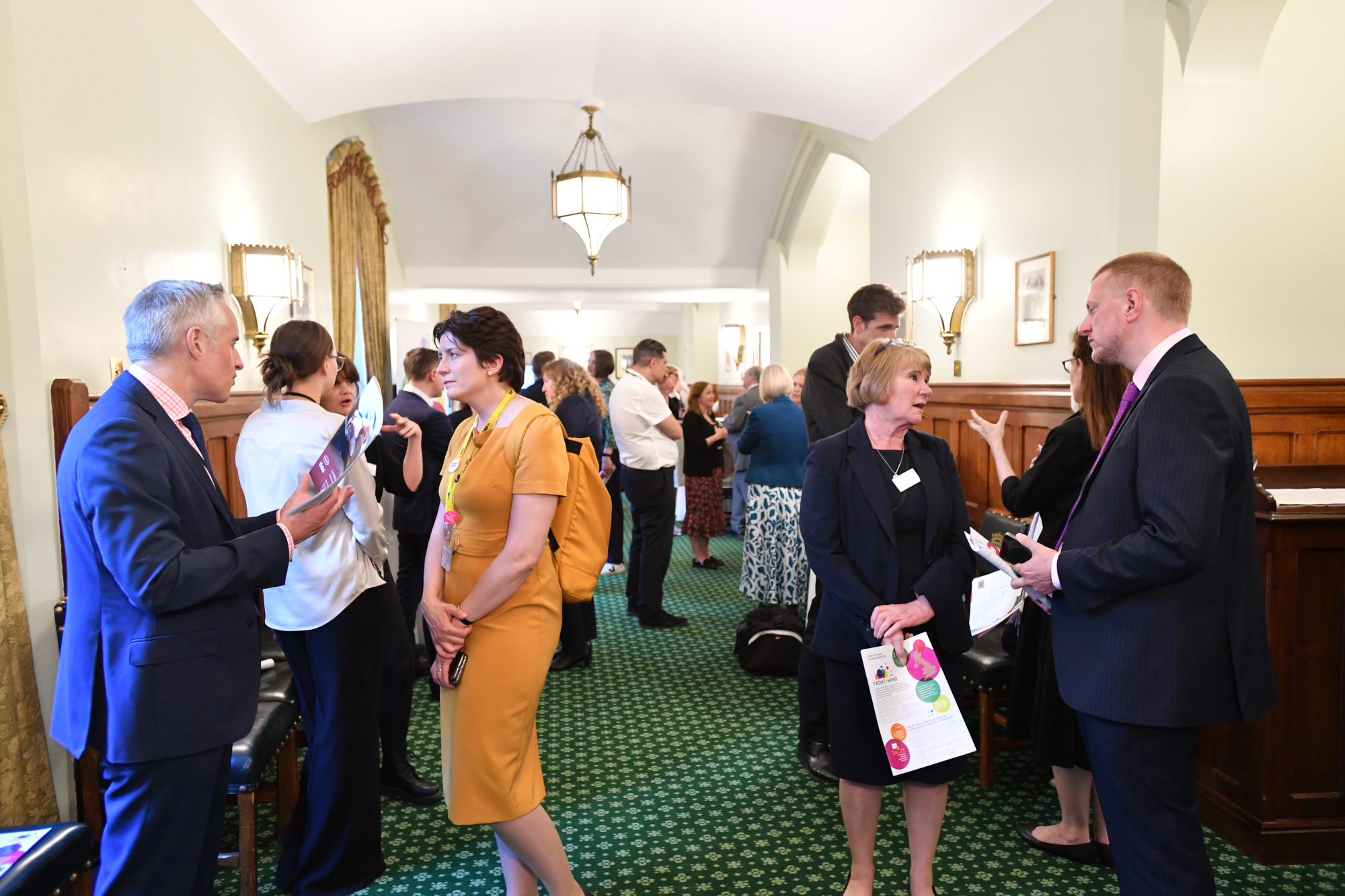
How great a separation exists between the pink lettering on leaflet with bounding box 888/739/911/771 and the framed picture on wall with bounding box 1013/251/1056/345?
9.54 feet

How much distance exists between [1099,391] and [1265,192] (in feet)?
7.55

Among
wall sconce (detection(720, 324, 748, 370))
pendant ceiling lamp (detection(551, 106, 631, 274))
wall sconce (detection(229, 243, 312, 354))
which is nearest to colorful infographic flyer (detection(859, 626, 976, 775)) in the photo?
wall sconce (detection(229, 243, 312, 354))

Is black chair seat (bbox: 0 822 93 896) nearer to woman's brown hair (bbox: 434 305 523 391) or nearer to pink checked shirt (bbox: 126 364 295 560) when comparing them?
pink checked shirt (bbox: 126 364 295 560)

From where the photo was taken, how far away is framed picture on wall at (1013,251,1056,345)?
4.39 meters

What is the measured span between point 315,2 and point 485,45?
4.09 feet

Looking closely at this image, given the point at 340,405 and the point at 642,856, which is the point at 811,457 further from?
the point at 340,405

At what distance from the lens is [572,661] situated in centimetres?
480

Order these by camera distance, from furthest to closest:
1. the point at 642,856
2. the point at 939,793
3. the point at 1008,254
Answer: the point at 1008,254 → the point at 642,856 → the point at 939,793

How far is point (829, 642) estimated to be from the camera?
2.37m

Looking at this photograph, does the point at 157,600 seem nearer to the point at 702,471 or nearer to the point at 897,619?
the point at 897,619

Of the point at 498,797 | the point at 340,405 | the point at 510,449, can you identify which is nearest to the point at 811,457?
the point at 510,449

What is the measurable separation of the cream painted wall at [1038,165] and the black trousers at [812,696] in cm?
213

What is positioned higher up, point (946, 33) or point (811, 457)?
Result: point (946, 33)

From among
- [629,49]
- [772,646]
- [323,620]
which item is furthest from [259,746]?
[629,49]
